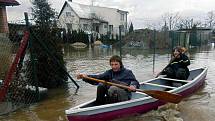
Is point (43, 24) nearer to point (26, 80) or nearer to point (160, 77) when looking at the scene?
point (26, 80)

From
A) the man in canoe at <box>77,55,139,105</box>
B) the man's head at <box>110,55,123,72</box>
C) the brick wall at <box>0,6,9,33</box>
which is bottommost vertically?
the man in canoe at <box>77,55,139,105</box>

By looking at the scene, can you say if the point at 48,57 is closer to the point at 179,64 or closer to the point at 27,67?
the point at 27,67

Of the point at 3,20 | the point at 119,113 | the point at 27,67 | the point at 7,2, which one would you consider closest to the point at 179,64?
the point at 119,113

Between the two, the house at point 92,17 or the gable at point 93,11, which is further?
the gable at point 93,11

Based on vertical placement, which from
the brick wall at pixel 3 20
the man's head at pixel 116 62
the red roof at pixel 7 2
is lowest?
the man's head at pixel 116 62

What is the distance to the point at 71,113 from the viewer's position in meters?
4.48

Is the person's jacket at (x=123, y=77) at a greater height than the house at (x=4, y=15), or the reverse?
the house at (x=4, y=15)

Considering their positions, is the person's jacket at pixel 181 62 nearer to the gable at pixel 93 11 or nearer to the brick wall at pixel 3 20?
the brick wall at pixel 3 20

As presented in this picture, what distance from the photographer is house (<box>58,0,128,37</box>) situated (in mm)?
50625

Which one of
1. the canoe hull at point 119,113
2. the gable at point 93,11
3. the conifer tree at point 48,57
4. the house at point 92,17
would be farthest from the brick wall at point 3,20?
the gable at point 93,11

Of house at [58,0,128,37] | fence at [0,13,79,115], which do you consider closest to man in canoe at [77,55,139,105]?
fence at [0,13,79,115]

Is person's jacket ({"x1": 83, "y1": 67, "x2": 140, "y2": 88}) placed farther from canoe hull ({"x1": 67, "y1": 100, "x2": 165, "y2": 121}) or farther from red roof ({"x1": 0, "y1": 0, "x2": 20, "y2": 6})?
red roof ({"x1": 0, "y1": 0, "x2": 20, "y2": 6})

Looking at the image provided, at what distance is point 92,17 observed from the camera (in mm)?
52219

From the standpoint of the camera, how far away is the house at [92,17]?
166 ft
